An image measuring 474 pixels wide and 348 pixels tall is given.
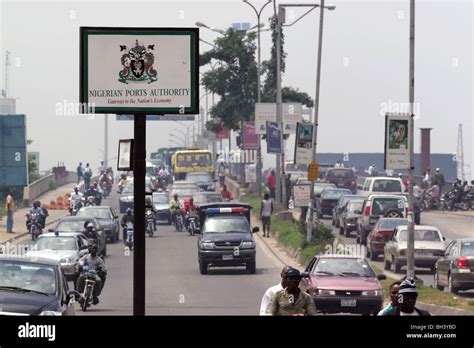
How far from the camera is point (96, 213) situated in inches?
2101

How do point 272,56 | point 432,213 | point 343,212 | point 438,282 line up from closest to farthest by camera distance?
1. point 438,282
2. point 343,212
3. point 432,213
4. point 272,56

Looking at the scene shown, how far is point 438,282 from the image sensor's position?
33.3 meters

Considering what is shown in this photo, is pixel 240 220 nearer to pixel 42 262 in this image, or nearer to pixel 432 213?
pixel 42 262

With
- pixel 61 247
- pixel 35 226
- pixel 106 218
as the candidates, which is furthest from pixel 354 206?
pixel 61 247

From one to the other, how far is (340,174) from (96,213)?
28027 mm

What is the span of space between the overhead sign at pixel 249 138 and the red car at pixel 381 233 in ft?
123

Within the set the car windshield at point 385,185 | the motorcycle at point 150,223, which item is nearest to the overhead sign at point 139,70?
the motorcycle at point 150,223

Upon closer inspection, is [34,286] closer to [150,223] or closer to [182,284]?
[182,284]

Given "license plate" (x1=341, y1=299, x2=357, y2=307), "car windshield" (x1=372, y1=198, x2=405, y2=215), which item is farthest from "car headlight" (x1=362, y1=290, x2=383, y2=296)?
"car windshield" (x1=372, y1=198, x2=405, y2=215)

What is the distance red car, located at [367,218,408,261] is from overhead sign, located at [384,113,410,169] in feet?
38.7

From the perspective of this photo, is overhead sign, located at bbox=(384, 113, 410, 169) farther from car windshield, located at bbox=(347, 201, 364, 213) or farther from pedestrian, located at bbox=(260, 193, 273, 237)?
car windshield, located at bbox=(347, 201, 364, 213)

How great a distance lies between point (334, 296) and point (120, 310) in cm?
442
